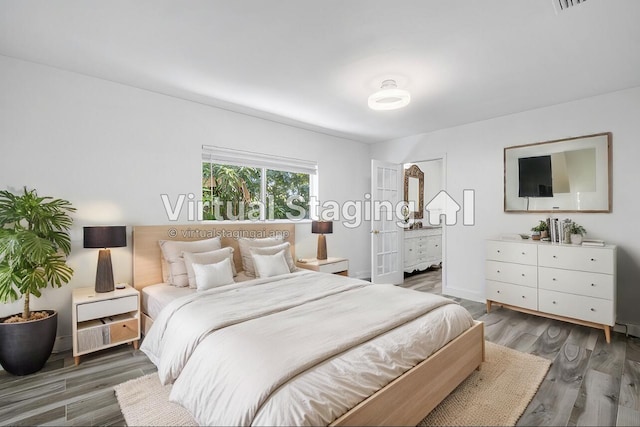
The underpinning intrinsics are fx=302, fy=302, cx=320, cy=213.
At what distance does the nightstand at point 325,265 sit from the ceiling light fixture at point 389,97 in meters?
2.25

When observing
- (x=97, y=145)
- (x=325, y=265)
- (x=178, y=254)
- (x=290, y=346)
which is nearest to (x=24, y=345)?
(x=178, y=254)

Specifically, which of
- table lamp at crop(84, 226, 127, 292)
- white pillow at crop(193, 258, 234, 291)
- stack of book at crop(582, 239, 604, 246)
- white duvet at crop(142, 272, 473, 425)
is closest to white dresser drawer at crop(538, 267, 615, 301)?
stack of book at crop(582, 239, 604, 246)

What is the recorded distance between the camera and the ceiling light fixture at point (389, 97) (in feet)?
8.99

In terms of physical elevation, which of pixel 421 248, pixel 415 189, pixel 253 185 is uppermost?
pixel 415 189

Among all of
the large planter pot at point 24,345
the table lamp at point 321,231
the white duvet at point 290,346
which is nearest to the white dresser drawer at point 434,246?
the table lamp at point 321,231

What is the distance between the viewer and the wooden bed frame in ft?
4.85

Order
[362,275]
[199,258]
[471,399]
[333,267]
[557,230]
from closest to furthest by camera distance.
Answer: [471,399] → [199,258] → [557,230] → [333,267] → [362,275]

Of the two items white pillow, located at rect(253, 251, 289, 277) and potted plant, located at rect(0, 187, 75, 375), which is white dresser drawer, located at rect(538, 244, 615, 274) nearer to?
white pillow, located at rect(253, 251, 289, 277)

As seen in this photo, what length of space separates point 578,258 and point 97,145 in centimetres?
504

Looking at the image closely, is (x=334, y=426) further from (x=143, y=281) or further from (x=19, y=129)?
(x=19, y=129)

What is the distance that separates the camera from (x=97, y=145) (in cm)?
297

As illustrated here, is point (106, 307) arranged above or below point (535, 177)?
below

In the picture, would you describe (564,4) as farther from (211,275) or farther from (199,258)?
(199,258)

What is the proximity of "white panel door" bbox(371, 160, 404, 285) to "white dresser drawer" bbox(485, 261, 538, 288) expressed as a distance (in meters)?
1.64
